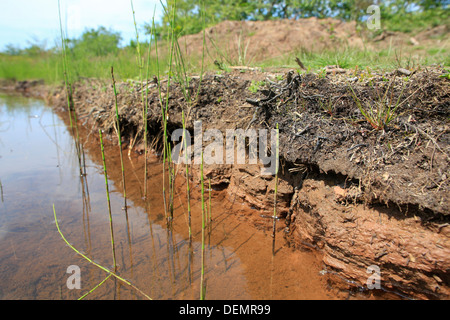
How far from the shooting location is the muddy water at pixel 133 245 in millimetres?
1537

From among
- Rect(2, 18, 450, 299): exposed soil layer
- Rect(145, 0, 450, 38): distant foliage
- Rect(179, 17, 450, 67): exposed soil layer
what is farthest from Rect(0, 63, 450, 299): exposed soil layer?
A: Rect(145, 0, 450, 38): distant foliage

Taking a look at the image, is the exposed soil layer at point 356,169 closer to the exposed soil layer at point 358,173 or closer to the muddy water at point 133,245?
the exposed soil layer at point 358,173

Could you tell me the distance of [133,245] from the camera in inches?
74.0

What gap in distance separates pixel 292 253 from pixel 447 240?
860 mm

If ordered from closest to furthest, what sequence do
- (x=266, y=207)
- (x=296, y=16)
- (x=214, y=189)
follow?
(x=266, y=207), (x=214, y=189), (x=296, y=16)

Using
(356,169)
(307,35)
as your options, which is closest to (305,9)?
(307,35)

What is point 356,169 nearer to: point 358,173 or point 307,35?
point 358,173

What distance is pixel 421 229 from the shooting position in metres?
1.48

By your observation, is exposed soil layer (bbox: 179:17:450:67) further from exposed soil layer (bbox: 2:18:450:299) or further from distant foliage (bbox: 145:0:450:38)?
→ exposed soil layer (bbox: 2:18:450:299)

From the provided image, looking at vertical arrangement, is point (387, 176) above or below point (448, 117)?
below

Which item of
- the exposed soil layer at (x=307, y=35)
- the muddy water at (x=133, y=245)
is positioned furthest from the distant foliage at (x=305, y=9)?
the muddy water at (x=133, y=245)
